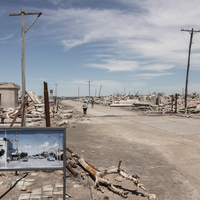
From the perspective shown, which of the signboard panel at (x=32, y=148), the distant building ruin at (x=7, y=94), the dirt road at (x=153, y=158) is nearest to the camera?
the signboard panel at (x=32, y=148)

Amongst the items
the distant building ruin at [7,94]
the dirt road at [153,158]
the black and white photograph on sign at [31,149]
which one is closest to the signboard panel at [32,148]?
the black and white photograph on sign at [31,149]

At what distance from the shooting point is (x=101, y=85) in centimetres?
7612

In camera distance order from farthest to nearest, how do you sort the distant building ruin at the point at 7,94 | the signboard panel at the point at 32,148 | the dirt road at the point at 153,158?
the distant building ruin at the point at 7,94
the dirt road at the point at 153,158
the signboard panel at the point at 32,148

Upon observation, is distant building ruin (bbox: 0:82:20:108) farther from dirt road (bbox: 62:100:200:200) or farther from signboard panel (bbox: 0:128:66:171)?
signboard panel (bbox: 0:128:66:171)

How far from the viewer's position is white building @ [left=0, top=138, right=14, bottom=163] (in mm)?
3924

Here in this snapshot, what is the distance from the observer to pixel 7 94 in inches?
837

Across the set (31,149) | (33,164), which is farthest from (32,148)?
(33,164)

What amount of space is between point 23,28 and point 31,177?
26.0 ft

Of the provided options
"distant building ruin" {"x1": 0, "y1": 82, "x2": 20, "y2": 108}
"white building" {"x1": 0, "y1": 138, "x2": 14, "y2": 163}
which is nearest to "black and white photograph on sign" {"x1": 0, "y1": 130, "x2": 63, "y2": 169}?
"white building" {"x1": 0, "y1": 138, "x2": 14, "y2": 163}

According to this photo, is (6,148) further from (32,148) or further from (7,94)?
(7,94)

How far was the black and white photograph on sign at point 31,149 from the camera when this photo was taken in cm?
392

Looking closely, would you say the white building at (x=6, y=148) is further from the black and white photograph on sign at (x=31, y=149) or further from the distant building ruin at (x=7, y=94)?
the distant building ruin at (x=7, y=94)

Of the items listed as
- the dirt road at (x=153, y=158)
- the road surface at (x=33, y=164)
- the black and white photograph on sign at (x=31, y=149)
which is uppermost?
the black and white photograph on sign at (x=31, y=149)

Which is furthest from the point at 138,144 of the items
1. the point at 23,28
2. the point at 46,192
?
the point at 23,28
